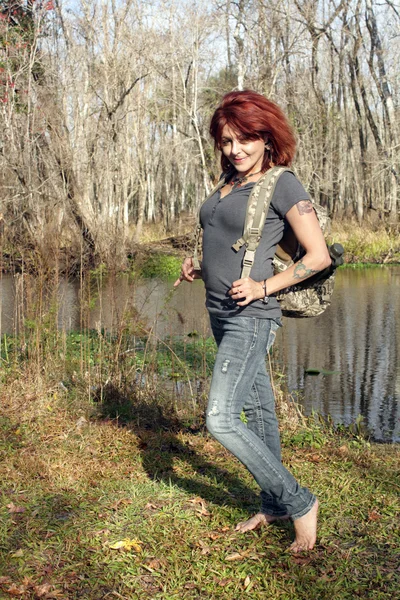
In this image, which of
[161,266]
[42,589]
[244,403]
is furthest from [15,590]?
[161,266]

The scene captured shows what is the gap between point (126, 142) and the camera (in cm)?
2964

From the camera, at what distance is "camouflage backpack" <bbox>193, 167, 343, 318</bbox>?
3.04m

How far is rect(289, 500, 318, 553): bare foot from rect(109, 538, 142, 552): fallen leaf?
2.31ft

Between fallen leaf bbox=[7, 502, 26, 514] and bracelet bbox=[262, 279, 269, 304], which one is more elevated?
bracelet bbox=[262, 279, 269, 304]

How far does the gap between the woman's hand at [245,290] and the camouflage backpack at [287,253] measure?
2.2 inches

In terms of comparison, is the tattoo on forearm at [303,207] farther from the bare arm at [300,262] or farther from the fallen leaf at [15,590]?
the fallen leaf at [15,590]

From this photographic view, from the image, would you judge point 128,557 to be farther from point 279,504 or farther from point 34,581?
point 279,504

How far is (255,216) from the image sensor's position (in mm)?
3029

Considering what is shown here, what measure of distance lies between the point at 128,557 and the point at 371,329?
8.93 metres

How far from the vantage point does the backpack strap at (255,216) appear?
303 centimetres

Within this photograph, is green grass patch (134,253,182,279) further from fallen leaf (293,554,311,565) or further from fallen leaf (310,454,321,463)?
fallen leaf (293,554,311,565)

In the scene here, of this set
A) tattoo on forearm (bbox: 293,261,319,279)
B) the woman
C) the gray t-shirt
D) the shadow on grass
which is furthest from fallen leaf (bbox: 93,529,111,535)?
tattoo on forearm (bbox: 293,261,319,279)

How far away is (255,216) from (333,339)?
26.2ft

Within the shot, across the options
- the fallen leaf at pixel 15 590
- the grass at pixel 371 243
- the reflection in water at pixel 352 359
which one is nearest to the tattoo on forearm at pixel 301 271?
the fallen leaf at pixel 15 590
